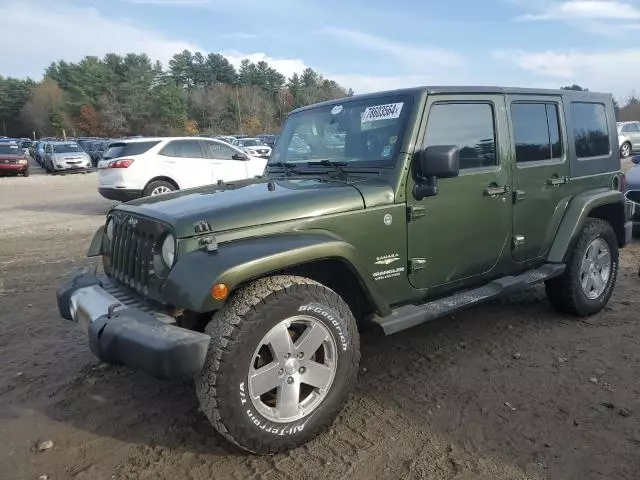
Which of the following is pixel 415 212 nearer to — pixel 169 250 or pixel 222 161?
pixel 169 250

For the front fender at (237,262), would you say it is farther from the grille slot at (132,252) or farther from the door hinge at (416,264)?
the door hinge at (416,264)

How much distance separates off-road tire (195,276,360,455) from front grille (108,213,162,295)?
0.59m

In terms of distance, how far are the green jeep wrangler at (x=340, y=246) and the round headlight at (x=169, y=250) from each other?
14mm

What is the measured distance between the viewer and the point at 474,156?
3914 mm

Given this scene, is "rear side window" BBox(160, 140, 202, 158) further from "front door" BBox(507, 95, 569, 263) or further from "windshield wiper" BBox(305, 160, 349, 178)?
"front door" BBox(507, 95, 569, 263)

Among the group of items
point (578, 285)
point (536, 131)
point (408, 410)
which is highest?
point (536, 131)

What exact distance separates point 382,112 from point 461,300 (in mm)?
1419

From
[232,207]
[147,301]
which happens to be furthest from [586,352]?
[147,301]

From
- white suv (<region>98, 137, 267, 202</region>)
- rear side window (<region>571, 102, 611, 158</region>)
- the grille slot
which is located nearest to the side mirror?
the grille slot

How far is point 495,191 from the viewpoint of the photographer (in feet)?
13.0

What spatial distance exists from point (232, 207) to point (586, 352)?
292 centimetres

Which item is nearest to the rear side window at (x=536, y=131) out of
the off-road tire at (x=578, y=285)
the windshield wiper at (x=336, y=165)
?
the off-road tire at (x=578, y=285)

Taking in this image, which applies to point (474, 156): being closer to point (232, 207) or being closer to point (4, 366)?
point (232, 207)

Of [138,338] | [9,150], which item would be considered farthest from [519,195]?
[9,150]
